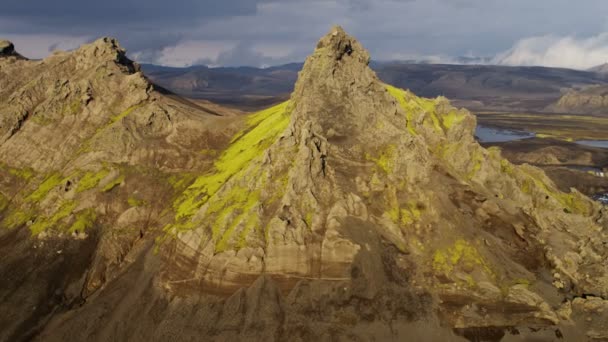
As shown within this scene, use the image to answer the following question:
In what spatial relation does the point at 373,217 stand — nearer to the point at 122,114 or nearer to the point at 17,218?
the point at 122,114

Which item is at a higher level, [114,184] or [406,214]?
[114,184]

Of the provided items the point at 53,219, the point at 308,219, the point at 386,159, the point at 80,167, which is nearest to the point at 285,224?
the point at 308,219

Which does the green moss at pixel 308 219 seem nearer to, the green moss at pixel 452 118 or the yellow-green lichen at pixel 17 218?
the green moss at pixel 452 118

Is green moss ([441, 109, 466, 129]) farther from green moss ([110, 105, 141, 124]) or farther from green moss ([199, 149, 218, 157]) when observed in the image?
green moss ([110, 105, 141, 124])

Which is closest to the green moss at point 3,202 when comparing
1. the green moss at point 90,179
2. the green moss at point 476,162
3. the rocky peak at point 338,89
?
the green moss at point 90,179

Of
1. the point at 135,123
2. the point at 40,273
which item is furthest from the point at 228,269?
the point at 135,123

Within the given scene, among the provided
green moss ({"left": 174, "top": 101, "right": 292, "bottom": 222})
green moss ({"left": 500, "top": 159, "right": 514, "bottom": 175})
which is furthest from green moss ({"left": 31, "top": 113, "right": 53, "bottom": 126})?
green moss ({"left": 500, "top": 159, "right": 514, "bottom": 175})
